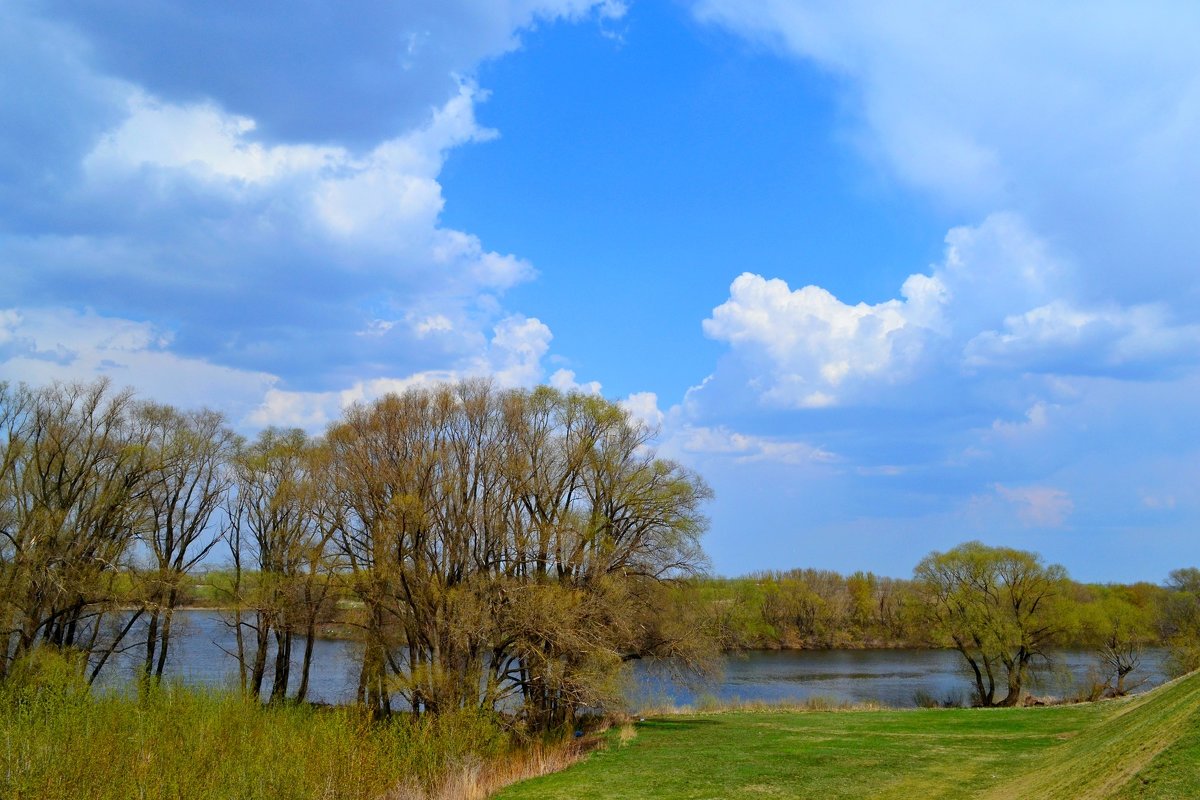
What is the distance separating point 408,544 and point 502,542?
3306 millimetres

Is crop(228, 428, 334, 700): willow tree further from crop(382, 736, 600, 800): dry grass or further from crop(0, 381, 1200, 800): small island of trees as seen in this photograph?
crop(382, 736, 600, 800): dry grass

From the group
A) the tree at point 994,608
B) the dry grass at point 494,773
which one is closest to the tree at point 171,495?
the dry grass at point 494,773

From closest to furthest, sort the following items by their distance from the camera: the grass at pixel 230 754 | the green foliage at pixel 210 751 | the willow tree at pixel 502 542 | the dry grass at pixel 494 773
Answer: the green foliage at pixel 210 751 < the grass at pixel 230 754 < the dry grass at pixel 494 773 < the willow tree at pixel 502 542

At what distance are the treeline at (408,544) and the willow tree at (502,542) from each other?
82mm

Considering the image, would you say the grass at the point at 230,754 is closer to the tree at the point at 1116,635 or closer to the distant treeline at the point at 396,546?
the distant treeline at the point at 396,546

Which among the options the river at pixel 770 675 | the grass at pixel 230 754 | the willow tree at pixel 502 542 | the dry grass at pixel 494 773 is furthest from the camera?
the river at pixel 770 675

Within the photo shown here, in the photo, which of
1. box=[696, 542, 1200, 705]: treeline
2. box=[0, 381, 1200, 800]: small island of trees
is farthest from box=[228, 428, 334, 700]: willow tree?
box=[696, 542, 1200, 705]: treeline

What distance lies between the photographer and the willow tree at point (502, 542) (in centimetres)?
2477

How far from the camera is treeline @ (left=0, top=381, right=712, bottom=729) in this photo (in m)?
25.2

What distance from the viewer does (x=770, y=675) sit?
53031mm

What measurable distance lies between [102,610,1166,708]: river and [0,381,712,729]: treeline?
8.56 feet

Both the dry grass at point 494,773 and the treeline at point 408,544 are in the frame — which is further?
the treeline at point 408,544

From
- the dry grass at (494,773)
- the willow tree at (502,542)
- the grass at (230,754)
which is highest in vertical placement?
the willow tree at (502,542)

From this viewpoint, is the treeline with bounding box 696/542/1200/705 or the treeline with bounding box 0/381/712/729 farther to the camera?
the treeline with bounding box 696/542/1200/705
